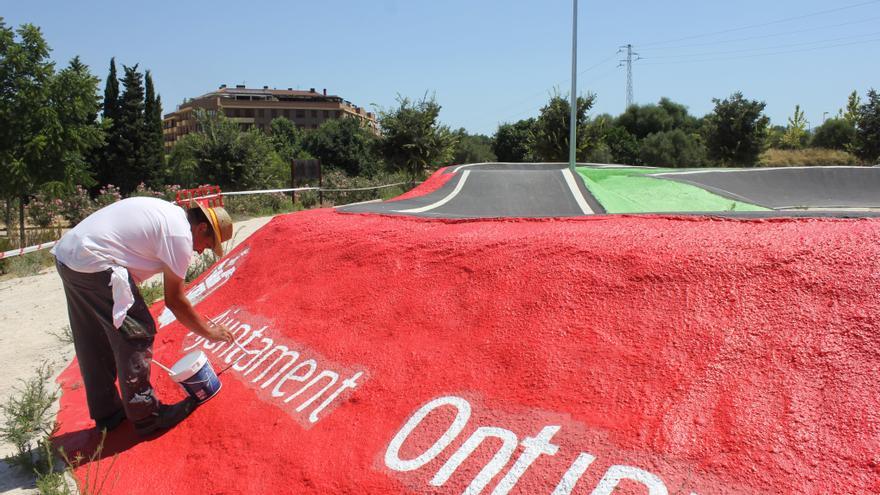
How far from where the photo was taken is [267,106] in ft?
382

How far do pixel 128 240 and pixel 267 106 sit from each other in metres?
122

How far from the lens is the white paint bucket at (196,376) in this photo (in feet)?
12.9

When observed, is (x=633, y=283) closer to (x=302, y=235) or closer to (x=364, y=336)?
(x=364, y=336)

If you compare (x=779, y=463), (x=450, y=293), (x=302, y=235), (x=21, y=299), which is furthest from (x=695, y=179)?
(x=21, y=299)

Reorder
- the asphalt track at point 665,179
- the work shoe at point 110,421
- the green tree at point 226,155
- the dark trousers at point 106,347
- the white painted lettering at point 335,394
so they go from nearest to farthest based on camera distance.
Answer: the white painted lettering at point 335,394 < the dark trousers at point 106,347 < the work shoe at point 110,421 < the asphalt track at point 665,179 < the green tree at point 226,155

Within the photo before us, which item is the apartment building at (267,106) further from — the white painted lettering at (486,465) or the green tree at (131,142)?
the white painted lettering at (486,465)

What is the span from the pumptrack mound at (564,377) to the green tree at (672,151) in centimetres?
5500

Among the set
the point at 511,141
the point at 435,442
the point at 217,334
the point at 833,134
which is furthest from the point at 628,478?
the point at 511,141

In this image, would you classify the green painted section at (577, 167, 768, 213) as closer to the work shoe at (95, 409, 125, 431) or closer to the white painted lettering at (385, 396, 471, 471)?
the white painted lettering at (385, 396, 471, 471)

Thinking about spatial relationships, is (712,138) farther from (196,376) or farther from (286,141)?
(286,141)

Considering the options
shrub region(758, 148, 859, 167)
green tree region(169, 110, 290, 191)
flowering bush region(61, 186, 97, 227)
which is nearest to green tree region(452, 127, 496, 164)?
shrub region(758, 148, 859, 167)

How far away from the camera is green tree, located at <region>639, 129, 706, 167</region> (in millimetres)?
54531

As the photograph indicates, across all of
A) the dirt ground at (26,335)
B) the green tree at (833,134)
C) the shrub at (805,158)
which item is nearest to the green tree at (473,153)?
the shrub at (805,158)

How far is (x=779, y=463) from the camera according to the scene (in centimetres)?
226
